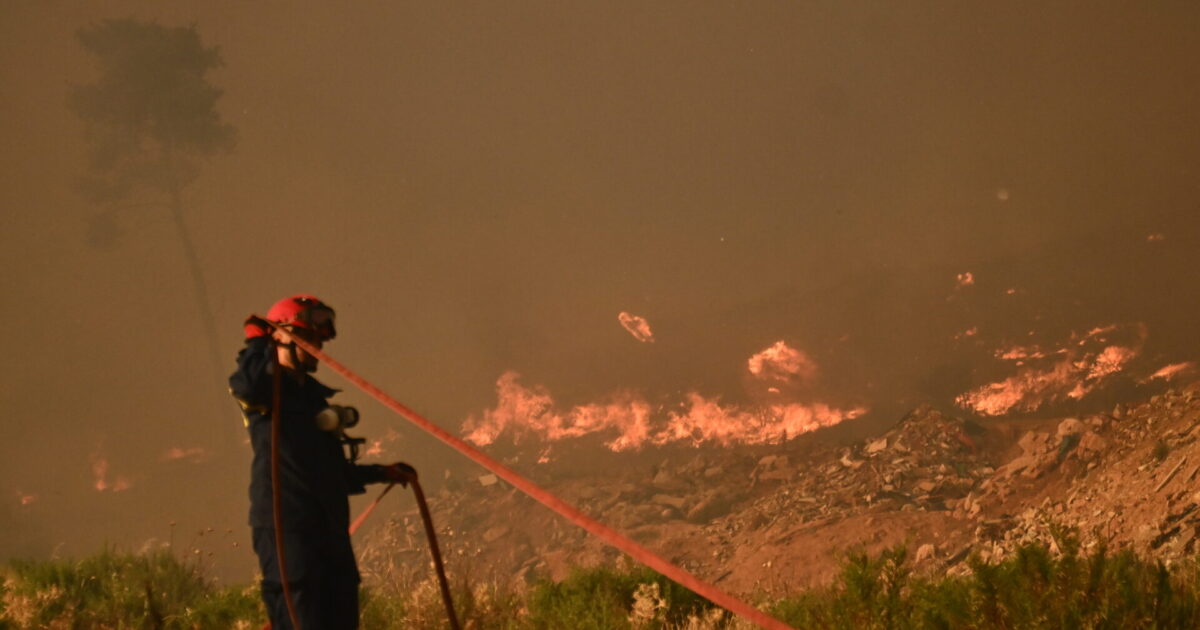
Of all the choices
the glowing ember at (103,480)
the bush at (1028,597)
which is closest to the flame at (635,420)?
the bush at (1028,597)

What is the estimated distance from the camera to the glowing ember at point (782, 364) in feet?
65.6

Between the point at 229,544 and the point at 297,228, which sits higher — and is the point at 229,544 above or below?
below

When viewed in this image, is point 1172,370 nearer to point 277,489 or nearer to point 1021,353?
point 1021,353

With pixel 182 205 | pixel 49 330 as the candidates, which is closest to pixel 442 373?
pixel 182 205

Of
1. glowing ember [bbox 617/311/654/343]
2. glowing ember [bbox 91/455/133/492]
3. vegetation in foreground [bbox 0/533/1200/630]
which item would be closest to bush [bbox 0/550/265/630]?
vegetation in foreground [bbox 0/533/1200/630]

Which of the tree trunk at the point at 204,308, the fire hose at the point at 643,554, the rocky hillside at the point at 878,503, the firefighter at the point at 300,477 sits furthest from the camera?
the tree trunk at the point at 204,308

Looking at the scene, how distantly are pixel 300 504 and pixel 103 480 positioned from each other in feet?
137

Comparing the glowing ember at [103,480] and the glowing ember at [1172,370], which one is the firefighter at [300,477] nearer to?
the glowing ember at [1172,370]

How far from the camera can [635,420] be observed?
72.2 ft

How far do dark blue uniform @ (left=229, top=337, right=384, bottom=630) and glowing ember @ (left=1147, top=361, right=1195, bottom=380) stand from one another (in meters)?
16.5

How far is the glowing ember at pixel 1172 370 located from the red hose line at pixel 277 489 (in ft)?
54.7

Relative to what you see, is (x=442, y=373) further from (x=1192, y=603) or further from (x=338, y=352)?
(x=1192, y=603)

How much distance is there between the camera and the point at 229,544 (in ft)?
86.9

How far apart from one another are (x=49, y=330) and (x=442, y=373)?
23.0 m
